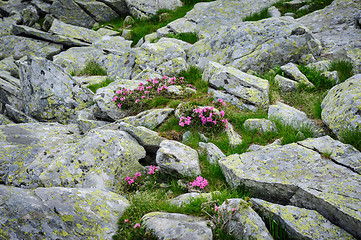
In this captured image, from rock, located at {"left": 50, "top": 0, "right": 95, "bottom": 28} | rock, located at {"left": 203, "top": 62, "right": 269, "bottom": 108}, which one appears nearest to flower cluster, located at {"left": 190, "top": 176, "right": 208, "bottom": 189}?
rock, located at {"left": 203, "top": 62, "right": 269, "bottom": 108}

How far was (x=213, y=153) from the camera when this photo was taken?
691cm

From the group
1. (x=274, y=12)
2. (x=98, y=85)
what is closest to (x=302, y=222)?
(x=98, y=85)

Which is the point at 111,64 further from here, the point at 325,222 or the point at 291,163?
the point at 325,222

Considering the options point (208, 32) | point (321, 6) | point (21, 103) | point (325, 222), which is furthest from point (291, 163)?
point (321, 6)

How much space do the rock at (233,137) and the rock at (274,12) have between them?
42.7 feet

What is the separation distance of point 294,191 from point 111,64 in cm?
1223

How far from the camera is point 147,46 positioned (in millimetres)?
14023

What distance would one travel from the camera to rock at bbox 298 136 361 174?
5.65m

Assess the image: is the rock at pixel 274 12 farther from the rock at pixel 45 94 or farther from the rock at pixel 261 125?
the rock at pixel 45 94

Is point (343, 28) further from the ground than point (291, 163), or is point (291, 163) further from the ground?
point (343, 28)

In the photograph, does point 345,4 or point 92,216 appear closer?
point 92,216

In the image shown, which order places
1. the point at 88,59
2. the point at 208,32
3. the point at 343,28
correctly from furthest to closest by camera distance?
1. the point at 208,32
2. the point at 88,59
3. the point at 343,28

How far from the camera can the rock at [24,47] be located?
18.2 meters

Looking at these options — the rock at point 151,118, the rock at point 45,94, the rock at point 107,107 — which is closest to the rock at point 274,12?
the rock at point 107,107
